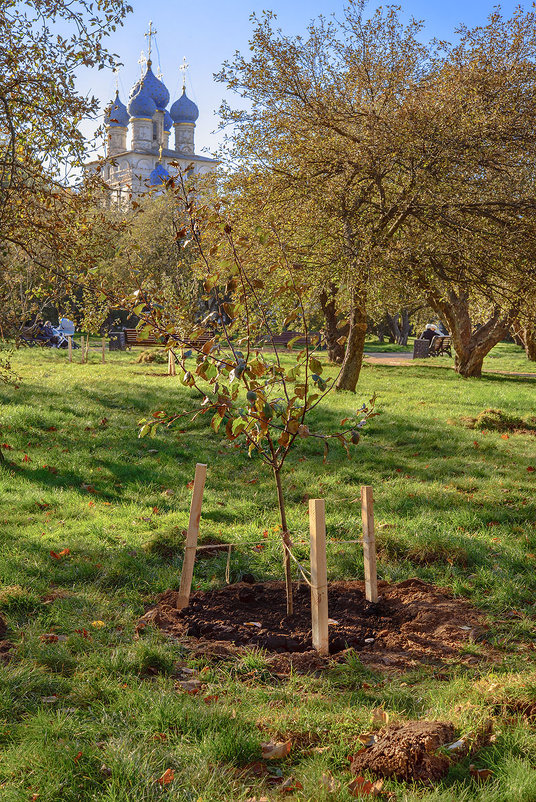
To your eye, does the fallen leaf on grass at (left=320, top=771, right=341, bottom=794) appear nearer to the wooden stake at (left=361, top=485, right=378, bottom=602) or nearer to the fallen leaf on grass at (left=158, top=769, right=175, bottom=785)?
the fallen leaf on grass at (left=158, top=769, right=175, bottom=785)

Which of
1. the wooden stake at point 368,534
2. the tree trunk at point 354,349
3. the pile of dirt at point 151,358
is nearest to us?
the wooden stake at point 368,534

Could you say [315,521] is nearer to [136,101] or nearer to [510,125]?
[510,125]

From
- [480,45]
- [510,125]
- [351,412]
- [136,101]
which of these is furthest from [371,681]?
[136,101]

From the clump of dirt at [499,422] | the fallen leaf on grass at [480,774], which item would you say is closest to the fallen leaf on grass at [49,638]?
the fallen leaf on grass at [480,774]

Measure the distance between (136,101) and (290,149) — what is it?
3592 inches

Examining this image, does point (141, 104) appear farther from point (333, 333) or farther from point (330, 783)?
point (330, 783)

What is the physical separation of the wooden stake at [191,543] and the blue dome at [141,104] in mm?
99227

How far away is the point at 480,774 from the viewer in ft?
10.7

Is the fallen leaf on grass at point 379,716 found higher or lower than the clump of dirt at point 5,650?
higher

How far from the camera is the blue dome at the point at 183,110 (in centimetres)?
10000

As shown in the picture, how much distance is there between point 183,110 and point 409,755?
107m

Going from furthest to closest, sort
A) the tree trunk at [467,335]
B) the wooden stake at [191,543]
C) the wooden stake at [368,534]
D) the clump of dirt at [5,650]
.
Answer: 1. the tree trunk at [467,335]
2. the wooden stake at [368,534]
3. the wooden stake at [191,543]
4. the clump of dirt at [5,650]

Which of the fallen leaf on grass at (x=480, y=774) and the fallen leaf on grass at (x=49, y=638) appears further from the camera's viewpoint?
the fallen leaf on grass at (x=49, y=638)

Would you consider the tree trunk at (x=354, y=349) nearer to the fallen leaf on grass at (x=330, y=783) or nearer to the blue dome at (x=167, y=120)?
the fallen leaf on grass at (x=330, y=783)
